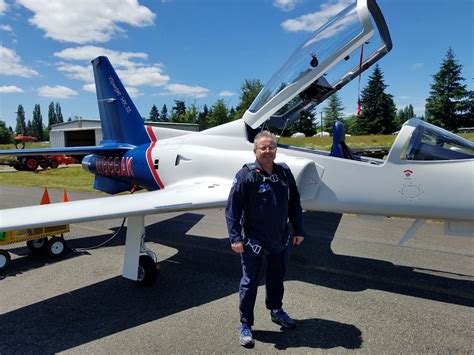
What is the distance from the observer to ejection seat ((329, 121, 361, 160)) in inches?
180

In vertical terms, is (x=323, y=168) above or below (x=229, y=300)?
above

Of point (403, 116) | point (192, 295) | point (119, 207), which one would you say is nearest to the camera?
point (192, 295)

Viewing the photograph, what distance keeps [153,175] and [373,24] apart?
4.03 m

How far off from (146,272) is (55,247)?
1.89 m

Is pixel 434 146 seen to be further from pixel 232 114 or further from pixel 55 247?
pixel 232 114

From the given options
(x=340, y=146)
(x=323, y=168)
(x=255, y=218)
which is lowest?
(x=255, y=218)

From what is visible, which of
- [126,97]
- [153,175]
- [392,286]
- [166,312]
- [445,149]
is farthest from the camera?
[126,97]

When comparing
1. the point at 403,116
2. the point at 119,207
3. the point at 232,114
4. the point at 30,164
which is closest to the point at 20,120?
the point at 232,114

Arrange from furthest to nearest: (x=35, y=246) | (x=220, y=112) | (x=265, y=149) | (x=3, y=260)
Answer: (x=220, y=112)
(x=35, y=246)
(x=3, y=260)
(x=265, y=149)

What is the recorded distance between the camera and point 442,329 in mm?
3096

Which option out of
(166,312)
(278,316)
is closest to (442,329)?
(278,316)

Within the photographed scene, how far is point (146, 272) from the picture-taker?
13.3 ft

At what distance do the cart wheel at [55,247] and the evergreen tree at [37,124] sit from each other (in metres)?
114

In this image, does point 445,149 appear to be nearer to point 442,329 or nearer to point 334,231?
point 442,329
